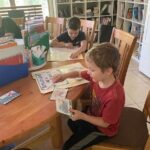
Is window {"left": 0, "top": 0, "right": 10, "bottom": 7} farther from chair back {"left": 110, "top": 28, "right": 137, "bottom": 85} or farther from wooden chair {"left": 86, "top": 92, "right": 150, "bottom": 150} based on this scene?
wooden chair {"left": 86, "top": 92, "right": 150, "bottom": 150}

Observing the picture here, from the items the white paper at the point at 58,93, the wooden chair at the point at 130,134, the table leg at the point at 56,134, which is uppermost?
the white paper at the point at 58,93

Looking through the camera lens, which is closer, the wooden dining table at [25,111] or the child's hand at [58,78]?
the wooden dining table at [25,111]

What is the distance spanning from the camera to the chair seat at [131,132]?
1091mm

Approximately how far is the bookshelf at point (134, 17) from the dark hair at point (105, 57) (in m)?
2.50

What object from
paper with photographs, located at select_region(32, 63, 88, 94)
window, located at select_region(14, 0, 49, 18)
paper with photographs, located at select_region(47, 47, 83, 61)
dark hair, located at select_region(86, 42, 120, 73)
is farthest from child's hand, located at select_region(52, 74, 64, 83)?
window, located at select_region(14, 0, 49, 18)

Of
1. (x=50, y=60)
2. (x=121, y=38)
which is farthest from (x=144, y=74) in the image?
(x=50, y=60)

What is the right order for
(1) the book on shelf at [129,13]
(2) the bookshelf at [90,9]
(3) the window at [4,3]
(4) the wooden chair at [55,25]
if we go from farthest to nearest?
(3) the window at [4,3], (2) the bookshelf at [90,9], (1) the book on shelf at [129,13], (4) the wooden chair at [55,25]

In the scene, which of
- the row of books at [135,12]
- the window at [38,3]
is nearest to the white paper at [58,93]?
the row of books at [135,12]

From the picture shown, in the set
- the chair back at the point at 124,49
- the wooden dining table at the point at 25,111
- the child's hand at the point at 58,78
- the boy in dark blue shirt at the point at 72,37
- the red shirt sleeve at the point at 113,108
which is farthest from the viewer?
the boy in dark blue shirt at the point at 72,37

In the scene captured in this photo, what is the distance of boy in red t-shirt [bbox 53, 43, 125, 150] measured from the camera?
961mm

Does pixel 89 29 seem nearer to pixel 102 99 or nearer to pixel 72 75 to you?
pixel 72 75

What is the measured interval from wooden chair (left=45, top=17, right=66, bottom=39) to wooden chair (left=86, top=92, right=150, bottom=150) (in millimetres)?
1679

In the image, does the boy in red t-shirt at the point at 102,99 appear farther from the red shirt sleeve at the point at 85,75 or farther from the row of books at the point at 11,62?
the row of books at the point at 11,62

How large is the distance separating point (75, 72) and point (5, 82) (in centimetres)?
45
